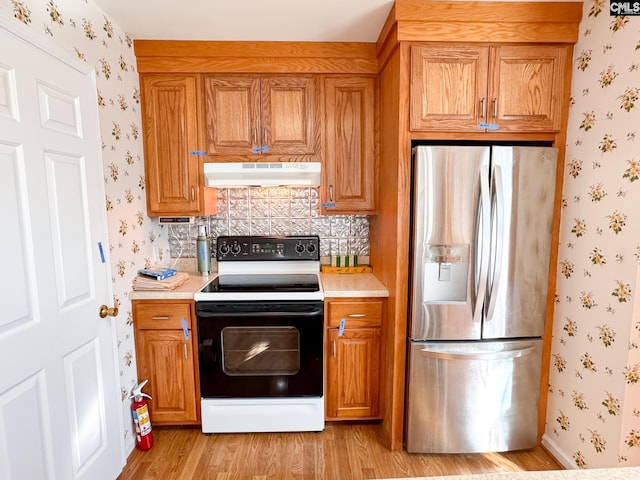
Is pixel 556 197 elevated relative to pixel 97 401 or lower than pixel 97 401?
elevated

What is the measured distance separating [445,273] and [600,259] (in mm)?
677

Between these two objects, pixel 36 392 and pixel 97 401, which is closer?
pixel 36 392

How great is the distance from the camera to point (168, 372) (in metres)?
2.01

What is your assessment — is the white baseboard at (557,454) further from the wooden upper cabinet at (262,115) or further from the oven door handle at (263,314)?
the wooden upper cabinet at (262,115)

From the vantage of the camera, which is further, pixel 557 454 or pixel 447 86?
pixel 557 454

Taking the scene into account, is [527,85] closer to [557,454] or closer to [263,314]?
A: [263,314]

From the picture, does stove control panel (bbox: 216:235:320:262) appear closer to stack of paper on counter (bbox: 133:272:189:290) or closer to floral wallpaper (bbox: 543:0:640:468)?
stack of paper on counter (bbox: 133:272:189:290)

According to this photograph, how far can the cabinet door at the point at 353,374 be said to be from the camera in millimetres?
2025

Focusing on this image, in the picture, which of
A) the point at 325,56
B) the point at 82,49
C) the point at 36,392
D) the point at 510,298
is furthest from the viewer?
the point at 325,56

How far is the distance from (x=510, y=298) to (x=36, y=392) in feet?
6.98

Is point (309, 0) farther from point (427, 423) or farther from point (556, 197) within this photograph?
point (427, 423)

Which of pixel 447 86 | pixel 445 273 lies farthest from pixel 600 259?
pixel 447 86

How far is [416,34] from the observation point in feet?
5.46

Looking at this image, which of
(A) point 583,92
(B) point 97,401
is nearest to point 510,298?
(A) point 583,92
